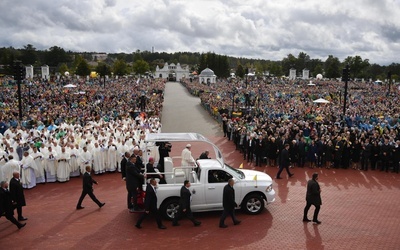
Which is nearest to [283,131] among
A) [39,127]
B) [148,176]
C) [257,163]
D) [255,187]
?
[257,163]

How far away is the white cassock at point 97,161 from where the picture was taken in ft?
50.6

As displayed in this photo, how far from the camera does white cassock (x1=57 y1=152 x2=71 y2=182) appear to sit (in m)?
14.4

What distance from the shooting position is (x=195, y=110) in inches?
1580

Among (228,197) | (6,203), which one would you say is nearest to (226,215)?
(228,197)

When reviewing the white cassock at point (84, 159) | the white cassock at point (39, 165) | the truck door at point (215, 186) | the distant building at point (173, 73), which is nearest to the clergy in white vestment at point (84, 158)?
the white cassock at point (84, 159)

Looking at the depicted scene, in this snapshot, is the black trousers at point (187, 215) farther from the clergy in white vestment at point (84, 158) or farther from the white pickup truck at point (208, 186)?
the clergy in white vestment at point (84, 158)

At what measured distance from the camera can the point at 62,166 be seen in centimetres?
1440

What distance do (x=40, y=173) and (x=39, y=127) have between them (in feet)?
28.5

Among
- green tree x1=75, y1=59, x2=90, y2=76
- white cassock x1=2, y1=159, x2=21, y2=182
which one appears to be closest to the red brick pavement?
white cassock x1=2, y1=159, x2=21, y2=182

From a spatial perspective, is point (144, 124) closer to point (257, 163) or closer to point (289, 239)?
point (257, 163)

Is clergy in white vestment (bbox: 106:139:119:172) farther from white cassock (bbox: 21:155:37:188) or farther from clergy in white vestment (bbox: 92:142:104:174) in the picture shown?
white cassock (bbox: 21:155:37:188)

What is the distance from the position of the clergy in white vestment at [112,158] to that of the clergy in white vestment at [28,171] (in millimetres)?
3171

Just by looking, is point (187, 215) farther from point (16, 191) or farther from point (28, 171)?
point (28, 171)

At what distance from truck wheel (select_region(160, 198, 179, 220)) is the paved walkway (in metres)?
0.44
